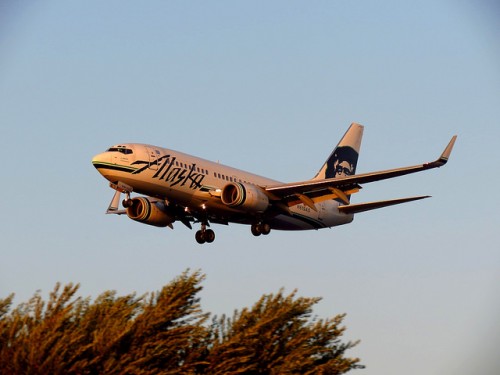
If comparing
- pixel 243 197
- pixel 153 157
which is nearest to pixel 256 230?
pixel 243 197

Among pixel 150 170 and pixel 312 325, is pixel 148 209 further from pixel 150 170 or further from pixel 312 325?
pixel 312 325

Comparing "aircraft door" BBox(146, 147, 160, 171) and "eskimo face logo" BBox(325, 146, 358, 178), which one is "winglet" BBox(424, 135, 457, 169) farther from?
"eskimo face logo" BBox(325, 146, 358, 178)

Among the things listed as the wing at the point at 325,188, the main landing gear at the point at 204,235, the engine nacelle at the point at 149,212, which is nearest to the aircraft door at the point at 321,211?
the wing at the point at 325,188

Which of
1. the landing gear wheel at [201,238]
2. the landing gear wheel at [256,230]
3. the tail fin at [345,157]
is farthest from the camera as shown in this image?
the tail fin at [345,157]

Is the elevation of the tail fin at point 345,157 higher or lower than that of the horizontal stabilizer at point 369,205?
higher

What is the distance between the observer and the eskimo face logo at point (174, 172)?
58031 millimetres

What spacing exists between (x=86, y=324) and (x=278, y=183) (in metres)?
27.8

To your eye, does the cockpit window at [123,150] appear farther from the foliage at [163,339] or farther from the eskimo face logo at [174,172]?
the foliage at [163,339]

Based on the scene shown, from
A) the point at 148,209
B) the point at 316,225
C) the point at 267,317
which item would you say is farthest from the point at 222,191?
the point at 267,317

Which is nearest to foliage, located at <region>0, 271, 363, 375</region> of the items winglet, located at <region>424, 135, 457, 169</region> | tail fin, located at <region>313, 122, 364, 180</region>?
winglet, located at <region>424, 135, 457, 169</region>

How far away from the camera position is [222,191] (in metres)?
60.4

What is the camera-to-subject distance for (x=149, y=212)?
64.1 meters

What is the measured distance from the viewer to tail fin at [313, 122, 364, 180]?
74562 millimetres

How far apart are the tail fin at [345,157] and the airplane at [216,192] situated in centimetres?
538
